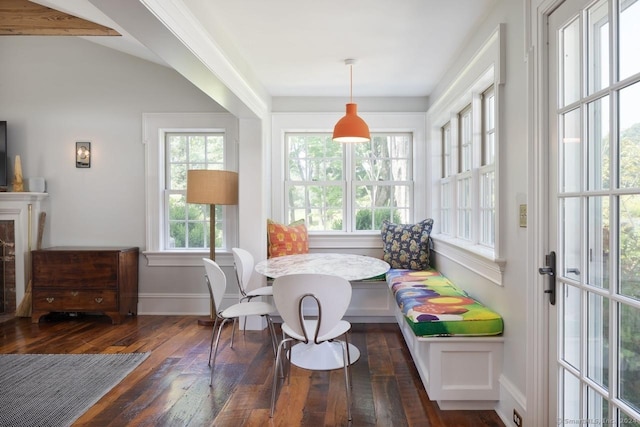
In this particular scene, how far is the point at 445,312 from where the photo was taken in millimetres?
2295

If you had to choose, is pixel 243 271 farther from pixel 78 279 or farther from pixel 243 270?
pixel 78 279

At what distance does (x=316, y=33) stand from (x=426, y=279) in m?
2.20

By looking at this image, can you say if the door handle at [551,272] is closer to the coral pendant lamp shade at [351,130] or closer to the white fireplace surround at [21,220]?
the coral pendant lamp shade at [351,130]

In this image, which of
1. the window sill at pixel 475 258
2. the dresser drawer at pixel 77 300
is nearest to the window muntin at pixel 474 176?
the window sill at pixel 475 258

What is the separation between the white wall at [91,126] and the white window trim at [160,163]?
88 millimetres

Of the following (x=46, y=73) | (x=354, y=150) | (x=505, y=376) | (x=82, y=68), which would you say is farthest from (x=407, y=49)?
(x=46, y=73)

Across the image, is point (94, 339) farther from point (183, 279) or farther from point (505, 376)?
point (505, 376)

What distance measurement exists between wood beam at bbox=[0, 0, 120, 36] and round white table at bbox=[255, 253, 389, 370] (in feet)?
9.43

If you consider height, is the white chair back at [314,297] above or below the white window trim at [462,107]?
below

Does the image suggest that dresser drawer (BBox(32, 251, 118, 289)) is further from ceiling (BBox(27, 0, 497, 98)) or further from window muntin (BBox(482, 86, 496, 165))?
window muntin (BBox(482, 86, 496, 165))

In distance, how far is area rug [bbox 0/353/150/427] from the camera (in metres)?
2.22

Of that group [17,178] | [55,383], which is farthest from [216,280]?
[17,178]

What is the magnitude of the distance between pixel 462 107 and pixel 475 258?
56.1 inches

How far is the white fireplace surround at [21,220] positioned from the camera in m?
4.18
